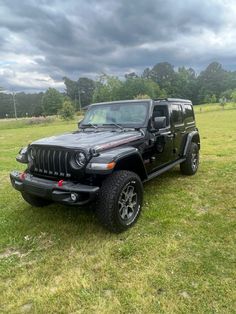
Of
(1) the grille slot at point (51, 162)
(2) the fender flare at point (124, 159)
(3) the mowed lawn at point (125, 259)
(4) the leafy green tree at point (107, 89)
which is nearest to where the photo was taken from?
(3) the mowed lawn at point (125, 259)

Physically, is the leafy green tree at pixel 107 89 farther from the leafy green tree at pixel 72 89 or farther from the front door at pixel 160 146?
the front door at pixel 160 146

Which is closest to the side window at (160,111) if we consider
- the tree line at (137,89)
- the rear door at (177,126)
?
the rear door at (177,126)

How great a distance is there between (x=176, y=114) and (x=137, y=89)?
69.3 m

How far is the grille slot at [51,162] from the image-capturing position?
3408mm

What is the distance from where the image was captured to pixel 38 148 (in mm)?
3752

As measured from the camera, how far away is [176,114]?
5.46 metres

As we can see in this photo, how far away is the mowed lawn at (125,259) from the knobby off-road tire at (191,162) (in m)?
1.23

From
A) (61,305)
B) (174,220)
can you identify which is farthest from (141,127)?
(61,305)

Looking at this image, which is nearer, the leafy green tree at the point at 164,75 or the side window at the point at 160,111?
the side window at the point at 160,111

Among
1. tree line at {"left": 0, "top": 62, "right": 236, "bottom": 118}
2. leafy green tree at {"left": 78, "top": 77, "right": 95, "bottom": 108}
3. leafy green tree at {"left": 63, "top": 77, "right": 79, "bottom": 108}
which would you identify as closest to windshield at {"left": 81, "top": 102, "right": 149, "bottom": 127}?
tree line at {"left": 0, "top": 62, "right": 236, "bottom": 118}

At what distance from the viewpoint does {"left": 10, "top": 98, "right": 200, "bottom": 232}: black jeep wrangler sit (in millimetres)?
3271

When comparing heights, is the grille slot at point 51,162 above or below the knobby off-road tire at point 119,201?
above

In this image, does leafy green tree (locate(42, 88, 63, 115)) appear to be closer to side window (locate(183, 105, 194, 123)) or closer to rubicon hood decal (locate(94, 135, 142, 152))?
side window (locate(183, 105, 194, 123))

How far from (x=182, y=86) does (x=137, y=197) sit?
87.8 m
